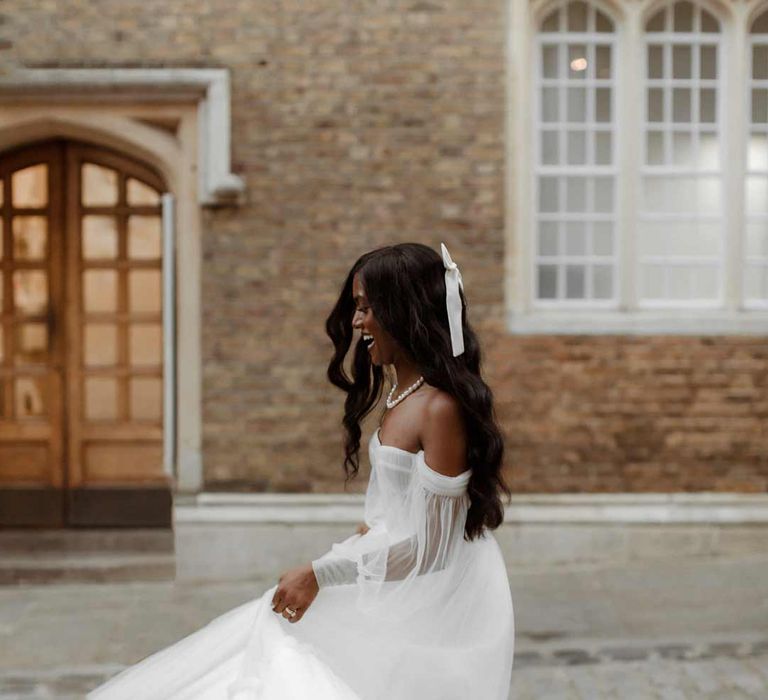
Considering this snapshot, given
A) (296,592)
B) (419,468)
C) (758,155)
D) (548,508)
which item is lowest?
(548,508)

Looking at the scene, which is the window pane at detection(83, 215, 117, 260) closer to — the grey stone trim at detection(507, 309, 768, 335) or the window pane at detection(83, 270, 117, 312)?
the window pane at detection(83, 270, 117, 312)

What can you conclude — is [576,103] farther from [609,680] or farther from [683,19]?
[609,680]

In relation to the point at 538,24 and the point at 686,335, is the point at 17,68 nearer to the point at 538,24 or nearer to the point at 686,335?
the point at 538,24

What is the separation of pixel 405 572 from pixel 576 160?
5773mm

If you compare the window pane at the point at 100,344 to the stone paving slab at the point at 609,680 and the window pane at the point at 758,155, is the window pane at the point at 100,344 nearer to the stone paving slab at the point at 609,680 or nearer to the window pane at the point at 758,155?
the stone paving slab at the point at 609,680

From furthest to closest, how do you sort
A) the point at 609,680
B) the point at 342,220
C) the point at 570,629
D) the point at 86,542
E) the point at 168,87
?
the point at 86,542, the point at 342,220, the point at 168,87, the point at 570,629, the point at 609,680

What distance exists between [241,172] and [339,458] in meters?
2.22

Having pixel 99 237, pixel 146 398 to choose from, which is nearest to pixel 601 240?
pixel 146 398

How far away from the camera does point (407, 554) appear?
271cm

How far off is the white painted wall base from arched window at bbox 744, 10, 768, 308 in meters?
1.64

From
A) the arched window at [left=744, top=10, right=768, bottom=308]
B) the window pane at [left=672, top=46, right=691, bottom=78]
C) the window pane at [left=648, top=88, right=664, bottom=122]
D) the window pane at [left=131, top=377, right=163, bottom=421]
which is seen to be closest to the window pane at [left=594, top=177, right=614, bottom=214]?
the window pane at [left=648, top=88, right=664, bottom=122]

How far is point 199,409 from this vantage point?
25.0ft

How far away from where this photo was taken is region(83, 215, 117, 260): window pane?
26.7ft

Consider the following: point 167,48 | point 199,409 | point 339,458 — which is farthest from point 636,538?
point 167,48
